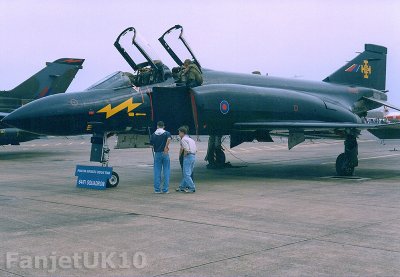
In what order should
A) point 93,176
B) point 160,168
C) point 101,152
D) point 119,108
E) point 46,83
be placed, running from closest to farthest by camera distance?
point 160,168 → point 93,176 → point 101,152 → point 119,108 → point 46,83

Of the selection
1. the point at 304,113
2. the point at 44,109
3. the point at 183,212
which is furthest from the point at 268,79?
the point at 183,212

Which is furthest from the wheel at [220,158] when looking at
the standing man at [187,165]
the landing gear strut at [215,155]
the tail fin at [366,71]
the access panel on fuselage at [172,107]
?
the tail fin at [366,71]

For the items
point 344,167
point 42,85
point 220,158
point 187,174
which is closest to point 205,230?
point 187,174

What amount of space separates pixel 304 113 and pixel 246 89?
2.32 m

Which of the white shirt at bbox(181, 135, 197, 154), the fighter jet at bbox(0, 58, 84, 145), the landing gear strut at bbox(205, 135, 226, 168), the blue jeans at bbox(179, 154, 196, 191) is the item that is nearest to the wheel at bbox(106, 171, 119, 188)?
the blue jeans at bbox(179, 154, 196, 191)

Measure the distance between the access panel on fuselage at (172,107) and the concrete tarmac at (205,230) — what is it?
1.62 meters

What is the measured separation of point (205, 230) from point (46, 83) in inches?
869

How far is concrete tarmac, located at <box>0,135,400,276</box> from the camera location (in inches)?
195

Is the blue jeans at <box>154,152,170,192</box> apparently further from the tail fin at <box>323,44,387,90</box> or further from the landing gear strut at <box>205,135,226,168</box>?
the tail fin at <box>323,44,387,90</box>

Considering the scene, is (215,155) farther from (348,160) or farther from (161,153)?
(161,153)

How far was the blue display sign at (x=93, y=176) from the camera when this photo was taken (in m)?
11.3

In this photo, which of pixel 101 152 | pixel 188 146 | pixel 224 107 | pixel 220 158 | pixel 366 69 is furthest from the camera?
pixel 366 69

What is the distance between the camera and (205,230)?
6660 mm

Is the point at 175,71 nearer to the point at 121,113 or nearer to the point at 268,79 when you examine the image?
the point at 121,113
